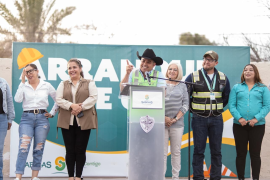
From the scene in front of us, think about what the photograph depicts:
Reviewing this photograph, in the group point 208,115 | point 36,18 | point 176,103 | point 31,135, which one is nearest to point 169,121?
point 176,103

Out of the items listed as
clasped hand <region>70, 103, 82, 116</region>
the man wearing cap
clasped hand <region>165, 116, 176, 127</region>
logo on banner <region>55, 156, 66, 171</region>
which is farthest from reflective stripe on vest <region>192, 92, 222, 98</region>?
logo on banner <region>55, 156, 66, 171</region>

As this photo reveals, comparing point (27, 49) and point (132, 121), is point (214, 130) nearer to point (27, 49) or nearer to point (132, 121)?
point (132, 121)

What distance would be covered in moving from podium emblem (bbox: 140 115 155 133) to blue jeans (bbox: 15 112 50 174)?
1799mm

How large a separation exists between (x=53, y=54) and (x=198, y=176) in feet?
10.7

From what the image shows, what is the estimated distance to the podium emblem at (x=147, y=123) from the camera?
3.69 m

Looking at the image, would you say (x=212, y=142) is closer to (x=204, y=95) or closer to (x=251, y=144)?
Answer: (x=251, y=144)

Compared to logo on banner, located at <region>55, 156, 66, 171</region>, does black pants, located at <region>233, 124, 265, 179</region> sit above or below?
above

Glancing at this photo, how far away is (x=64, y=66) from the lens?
595 centimetres

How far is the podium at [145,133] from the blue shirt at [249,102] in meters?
1.55

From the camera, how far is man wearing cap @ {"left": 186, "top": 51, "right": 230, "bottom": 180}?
15.4 ft

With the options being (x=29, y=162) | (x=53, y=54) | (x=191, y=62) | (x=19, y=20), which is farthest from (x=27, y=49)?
(x=19, y=20)

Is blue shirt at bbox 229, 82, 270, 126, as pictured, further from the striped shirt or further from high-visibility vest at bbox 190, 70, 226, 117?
the striped shirt

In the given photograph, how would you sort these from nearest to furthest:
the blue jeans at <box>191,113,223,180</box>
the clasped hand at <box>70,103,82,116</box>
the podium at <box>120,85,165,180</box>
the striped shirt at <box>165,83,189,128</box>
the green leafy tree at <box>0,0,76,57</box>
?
the podium at <box>120,85,165,180</box> < the clasped hand at <box>70,103,82,116</box> < the blue jeans at <box>191,113,223,180</box> < the striped shirt at <box>165,83,189,128</box> < the green leafy tree at <box>0,0,76,57</box>

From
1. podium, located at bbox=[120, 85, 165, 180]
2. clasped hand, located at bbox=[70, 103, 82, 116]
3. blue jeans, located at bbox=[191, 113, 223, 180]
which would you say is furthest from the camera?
blue jeans, located at bbox=[191, 113, 223, 180]
